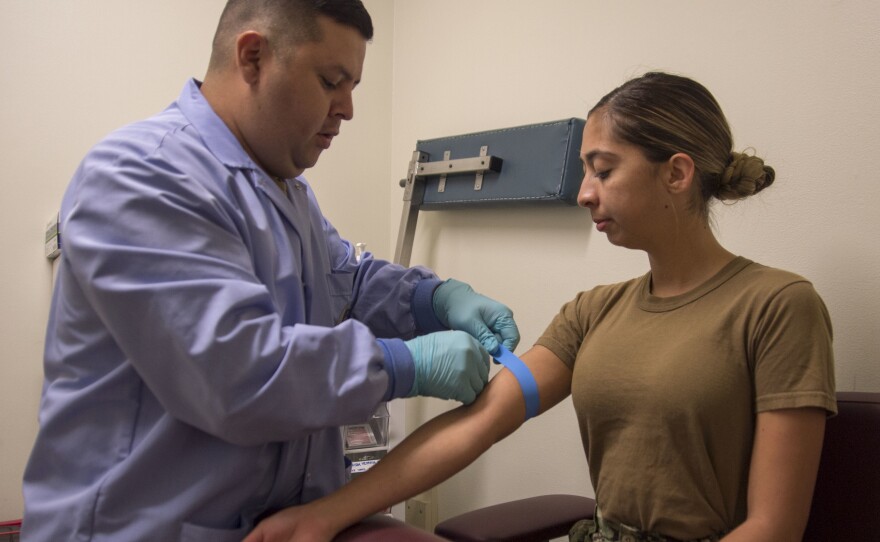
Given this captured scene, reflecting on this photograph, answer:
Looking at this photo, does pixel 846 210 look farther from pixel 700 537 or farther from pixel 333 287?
pixel 333 287

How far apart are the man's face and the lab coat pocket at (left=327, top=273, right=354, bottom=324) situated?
0.33 metres

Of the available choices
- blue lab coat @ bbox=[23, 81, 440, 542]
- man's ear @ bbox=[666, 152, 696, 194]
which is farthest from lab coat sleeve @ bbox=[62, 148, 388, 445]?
man's ear @ bbox=[666, 152, 696, 194]

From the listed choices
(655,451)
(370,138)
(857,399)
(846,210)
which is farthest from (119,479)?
(370,138)

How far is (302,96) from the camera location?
1.21m

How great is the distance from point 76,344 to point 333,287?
594 mm

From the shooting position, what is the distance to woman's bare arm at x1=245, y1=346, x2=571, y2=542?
103cm

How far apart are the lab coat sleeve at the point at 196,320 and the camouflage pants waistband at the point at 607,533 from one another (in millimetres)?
576

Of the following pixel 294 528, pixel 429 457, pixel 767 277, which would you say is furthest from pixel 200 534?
pixel 767 277

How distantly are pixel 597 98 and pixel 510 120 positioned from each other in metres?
0.40

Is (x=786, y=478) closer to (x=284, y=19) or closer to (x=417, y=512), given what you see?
(x=284, y=19)

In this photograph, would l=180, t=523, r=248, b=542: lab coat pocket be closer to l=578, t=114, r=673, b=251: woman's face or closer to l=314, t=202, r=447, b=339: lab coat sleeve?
l=314, t=202, r=447, b=339: lab coat sleeve

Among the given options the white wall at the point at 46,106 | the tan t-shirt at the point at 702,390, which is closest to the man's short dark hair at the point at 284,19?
the tan t-shirt at the point at 702,390

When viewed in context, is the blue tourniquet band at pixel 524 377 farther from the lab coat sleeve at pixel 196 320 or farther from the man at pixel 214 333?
the lab coat sleeve at pixel 196 320

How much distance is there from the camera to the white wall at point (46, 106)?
2268 millimetres
